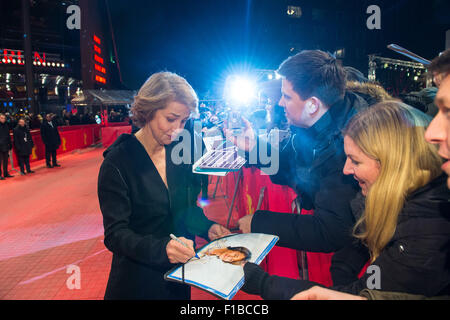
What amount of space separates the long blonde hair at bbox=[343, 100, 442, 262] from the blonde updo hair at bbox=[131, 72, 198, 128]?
0.97 metres

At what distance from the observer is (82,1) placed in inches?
824

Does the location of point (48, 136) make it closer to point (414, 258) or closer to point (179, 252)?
point (179, 252)

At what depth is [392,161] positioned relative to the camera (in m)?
1.17

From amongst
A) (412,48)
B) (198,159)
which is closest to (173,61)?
(412,48)

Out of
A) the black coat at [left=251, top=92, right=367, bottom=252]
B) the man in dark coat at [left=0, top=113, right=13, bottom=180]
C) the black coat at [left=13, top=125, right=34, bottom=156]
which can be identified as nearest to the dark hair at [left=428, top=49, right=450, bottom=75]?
the black coat at [left=251, top=92, right=367, bottom=252]

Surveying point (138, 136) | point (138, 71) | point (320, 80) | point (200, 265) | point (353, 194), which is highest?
point (138, 71)

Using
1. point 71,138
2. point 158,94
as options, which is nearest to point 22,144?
point 71,138

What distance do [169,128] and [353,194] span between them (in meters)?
1.08

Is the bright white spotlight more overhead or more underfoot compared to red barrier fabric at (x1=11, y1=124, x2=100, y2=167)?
more overhead

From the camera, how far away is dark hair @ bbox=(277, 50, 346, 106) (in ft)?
5.58

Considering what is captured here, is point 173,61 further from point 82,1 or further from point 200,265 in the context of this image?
point 82,1

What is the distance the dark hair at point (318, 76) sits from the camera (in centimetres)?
170

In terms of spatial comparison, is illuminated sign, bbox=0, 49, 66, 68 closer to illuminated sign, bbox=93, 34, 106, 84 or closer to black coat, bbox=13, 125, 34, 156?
illuminated sign, bbox=93, 34, 106, 84

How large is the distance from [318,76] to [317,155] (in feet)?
1.61
